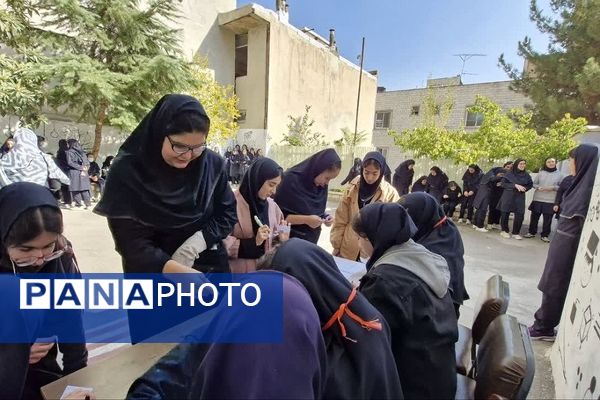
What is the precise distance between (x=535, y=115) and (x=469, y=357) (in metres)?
12.1

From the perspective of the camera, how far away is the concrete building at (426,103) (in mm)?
15922

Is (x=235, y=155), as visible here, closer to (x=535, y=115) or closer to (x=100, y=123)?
(x=100, y=123)

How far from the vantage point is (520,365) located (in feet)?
A: 4.08

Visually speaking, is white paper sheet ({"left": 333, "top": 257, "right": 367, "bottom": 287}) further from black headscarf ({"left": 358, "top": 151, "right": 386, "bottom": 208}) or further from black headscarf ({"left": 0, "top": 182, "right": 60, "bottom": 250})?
black headscarf ({"left": 0, "top": 182, "right": 60, "bottom": 250})

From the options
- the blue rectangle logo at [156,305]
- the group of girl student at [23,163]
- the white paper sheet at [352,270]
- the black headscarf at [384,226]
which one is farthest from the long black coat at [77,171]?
the black headscarf at [384,226]

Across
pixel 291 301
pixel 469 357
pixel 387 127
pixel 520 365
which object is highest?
pixel 387 127

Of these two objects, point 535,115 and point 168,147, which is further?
point 535,115

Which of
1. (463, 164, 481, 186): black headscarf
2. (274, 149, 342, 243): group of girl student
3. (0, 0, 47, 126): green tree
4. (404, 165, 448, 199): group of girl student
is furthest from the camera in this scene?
(404, 165, 448, 199): group of girl student

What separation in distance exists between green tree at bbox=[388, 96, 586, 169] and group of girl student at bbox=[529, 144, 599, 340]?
5105 mm

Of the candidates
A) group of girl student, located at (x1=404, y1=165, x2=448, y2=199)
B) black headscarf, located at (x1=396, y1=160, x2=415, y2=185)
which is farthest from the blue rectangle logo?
black headscarf, located at (x1=396, y1=160, x2=415, y2=185)

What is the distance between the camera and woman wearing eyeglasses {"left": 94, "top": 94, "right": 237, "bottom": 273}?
1458mm

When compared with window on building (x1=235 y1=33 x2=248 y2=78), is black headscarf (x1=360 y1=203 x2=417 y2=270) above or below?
below

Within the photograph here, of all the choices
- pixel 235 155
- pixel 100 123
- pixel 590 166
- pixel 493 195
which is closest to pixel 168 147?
pixel 590 166

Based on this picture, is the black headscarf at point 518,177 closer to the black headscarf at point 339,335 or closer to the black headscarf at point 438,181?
the black headscarf at point 438,181
